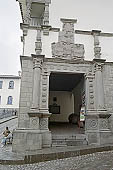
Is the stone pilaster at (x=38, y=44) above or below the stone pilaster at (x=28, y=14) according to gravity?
below

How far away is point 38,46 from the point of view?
945cm

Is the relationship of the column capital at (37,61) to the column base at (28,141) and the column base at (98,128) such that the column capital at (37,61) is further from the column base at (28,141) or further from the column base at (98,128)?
the column base at (98,128)

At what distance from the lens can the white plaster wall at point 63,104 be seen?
17234mm

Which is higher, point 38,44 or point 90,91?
point 38,44

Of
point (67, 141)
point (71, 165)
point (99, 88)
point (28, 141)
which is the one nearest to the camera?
point (71, 165)

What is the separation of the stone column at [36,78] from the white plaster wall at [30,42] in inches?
20.6

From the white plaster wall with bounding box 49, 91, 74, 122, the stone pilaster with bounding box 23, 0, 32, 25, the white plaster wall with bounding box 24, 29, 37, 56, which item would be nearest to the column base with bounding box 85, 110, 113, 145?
the white plaster wall with bounding box 24, 29, 37, 56

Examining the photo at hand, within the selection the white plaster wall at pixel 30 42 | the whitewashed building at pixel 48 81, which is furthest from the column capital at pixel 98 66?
the white plaster wall at pixel 30 42

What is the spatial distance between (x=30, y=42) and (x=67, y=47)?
197 centimetres

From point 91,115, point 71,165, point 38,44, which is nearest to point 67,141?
point 91,115

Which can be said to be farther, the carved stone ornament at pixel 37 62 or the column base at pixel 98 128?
the carved stone ornament at pixel 37 62

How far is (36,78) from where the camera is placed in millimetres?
8852

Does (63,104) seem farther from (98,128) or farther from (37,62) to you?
(37,62)

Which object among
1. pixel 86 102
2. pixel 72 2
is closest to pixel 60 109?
pixel 86 102
